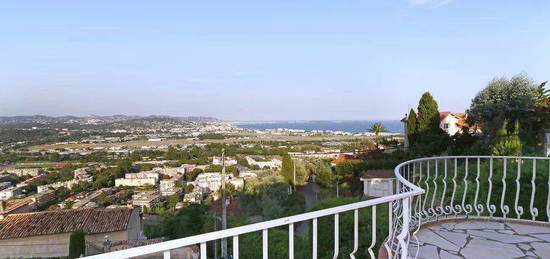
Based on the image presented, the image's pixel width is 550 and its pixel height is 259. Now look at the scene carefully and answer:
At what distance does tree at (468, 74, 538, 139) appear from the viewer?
14.0 m

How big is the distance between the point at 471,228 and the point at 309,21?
48.4ft

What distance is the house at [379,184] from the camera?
1411 cm

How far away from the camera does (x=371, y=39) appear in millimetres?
16797

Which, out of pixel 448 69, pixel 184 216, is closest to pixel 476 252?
pixel 448 69

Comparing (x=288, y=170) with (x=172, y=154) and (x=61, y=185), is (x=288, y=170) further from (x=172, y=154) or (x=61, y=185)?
(x=172, y=154)

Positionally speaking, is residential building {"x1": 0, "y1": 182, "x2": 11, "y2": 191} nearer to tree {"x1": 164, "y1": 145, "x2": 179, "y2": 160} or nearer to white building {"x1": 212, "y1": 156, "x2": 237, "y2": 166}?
tree {"x1": 164, "y1": 145, "x2": 179, "y2": 160}

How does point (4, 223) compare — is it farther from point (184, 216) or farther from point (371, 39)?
point (371, 39)

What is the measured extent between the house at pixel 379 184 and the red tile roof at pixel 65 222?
11.2 metres

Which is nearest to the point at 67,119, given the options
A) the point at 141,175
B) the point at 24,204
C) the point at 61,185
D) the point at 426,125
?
the point at 141,175

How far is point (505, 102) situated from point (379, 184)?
6.55 metres

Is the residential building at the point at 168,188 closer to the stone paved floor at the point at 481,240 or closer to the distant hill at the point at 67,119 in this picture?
the stone paved floor at the point at 481,240

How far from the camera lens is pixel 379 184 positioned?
1443 centimetres

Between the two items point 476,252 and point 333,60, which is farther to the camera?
point 333,60

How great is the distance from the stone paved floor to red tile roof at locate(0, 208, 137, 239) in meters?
15.0
